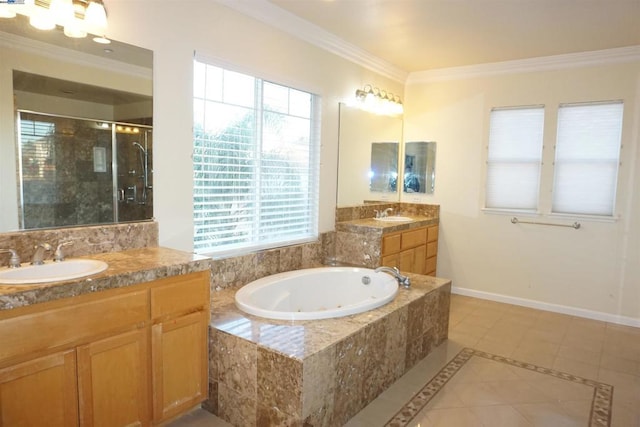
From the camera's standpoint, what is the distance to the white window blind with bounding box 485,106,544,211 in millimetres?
4340

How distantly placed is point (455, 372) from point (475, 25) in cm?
274

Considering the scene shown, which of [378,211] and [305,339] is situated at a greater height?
[378,211]

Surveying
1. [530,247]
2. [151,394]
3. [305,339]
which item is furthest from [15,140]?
[530,247]

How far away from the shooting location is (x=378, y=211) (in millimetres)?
4719

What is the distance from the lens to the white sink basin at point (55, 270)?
1770mm

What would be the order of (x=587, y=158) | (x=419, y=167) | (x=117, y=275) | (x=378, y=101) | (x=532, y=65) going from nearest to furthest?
(x=117, y=275) < (x=587, y=158) < (x=532, y=65) < (x=378, y=101) < (x=419, y=167)

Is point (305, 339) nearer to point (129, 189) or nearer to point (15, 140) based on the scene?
point (129, 189)

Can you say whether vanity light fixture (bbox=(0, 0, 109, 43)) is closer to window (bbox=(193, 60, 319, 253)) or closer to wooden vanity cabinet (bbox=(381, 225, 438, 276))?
window (bbox=(193, 60, 319, 253))

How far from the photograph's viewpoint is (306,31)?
3.44 meters

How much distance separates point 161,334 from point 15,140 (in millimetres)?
1163

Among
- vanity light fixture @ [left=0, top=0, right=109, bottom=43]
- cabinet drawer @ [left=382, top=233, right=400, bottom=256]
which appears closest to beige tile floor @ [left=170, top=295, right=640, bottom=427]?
cabinet drawer @ [left=382, top=233, right=400, bottom=256]

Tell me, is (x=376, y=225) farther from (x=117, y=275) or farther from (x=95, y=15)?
(x=95, y=15)

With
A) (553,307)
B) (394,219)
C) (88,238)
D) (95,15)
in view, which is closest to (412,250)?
(394,219)

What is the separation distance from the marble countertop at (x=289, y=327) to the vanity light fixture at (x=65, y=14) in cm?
171
